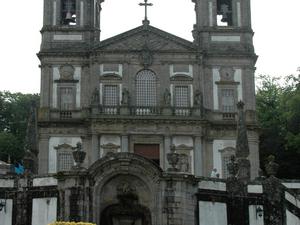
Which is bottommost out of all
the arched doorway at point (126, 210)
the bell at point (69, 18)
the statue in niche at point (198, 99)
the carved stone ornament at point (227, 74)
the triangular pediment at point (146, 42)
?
the arched doorway at point (126, 210)

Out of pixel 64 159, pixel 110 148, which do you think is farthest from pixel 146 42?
pixel 64 159

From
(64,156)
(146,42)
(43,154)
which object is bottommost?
(64,156)

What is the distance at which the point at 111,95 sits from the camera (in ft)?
159

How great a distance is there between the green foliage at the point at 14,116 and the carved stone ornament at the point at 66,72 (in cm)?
1937

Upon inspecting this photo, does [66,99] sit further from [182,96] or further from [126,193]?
[126,193]

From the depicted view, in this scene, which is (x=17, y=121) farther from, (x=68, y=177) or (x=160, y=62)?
(x=68, y=177)

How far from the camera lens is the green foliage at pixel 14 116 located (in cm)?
6725

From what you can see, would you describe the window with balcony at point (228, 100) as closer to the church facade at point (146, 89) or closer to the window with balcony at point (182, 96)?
the church facade at point (146, 89)

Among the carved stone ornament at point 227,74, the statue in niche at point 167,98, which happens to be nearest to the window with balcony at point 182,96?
the statue in niche at point 167,98

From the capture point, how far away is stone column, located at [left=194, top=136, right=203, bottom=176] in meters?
46.3

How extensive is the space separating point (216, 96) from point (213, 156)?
14.1 feet

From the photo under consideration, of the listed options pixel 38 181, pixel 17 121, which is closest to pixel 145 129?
pixel 38 181

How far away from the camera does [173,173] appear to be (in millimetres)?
29094

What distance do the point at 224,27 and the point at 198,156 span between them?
973 cm
